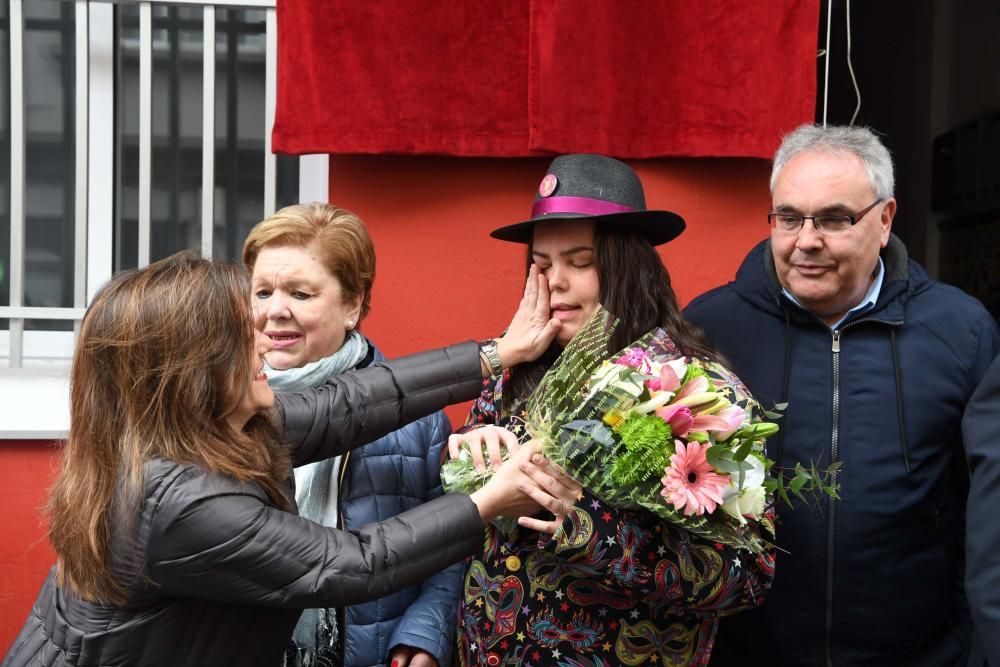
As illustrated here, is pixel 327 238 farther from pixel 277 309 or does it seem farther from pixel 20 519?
pixel 20 519

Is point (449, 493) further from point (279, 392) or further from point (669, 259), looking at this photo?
point (669, 259)

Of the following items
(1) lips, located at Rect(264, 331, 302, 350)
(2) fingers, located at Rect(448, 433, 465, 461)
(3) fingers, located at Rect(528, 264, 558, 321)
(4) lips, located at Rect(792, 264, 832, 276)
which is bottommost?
(2) fingers, located at Rect(448, 433, 465, 461)

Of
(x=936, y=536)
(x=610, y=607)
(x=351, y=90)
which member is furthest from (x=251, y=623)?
(x=351, y=90)

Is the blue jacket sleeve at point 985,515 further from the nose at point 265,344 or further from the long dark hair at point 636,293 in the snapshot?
the nose at point 265,344

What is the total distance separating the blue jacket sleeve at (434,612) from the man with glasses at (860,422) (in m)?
0.69

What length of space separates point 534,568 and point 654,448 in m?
0.53

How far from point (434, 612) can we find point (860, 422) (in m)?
1.08

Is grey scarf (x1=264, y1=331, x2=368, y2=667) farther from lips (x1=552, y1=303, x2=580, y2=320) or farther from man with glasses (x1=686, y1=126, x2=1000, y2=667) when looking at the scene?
man with glasses (x1=686, y1=126, x2=1000, y2=667)

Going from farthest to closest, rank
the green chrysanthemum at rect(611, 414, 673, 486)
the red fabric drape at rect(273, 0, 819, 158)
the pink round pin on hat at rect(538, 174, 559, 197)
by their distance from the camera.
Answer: the red fabric drape at rect(273, 0, 819, 158), the pink round pin on hat at rect(538, 174, 559, 197), the green chrysanthemum at rect(611, 414, 673, 486)

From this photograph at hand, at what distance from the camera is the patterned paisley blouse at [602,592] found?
6.34ft

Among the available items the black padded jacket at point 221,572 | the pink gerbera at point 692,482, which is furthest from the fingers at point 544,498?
the pink gerbera at point 692,482

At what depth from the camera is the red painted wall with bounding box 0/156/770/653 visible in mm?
3279

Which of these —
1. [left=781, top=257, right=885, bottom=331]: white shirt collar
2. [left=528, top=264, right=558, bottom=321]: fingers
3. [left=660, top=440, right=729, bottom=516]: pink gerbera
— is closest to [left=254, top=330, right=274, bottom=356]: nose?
[left=528, top=264, right=558, bottom=321]: fingers

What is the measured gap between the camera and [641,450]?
1.73 meters
